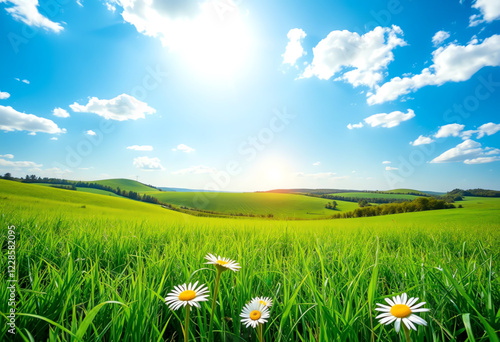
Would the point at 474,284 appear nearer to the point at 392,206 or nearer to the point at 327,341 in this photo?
the point at 327,341

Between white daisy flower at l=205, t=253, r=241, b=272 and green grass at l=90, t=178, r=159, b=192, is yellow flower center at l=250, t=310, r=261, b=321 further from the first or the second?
green grass at l=90, t=178, r=159, b=192

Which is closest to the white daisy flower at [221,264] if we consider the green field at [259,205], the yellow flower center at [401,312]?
the yellow flower center at [401,312]

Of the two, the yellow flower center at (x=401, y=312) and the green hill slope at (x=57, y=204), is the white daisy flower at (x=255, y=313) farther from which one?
the green hill slope at (x=57, y=204)

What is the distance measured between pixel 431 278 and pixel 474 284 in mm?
359

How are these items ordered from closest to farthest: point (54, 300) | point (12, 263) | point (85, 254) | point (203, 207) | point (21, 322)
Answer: point (21, 322), point (54, 300), point (12, 263), point (85, 254), point (203, 207)

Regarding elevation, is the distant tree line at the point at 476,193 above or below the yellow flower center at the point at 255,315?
above

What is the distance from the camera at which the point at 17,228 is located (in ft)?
9.98

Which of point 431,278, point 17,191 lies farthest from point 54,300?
point 17,191

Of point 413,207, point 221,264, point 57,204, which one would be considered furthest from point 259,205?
point 221,264

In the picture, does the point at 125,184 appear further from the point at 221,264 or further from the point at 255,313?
the point at 255,313

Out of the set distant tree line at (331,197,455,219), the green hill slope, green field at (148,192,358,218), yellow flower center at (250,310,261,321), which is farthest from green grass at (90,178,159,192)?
yellow flower center at (250,310,261,321)

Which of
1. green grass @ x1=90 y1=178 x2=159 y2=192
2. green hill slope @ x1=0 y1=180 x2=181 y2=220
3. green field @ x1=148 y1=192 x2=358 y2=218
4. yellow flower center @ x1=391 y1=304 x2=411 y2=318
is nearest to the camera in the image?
yellow flower center @ x1=391 y1=304 x2=411 y2=318

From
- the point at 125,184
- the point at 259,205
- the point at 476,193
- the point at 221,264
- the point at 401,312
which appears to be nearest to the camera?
the point at 401,312

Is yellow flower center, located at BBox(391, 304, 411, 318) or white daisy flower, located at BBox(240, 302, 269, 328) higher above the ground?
yellow flower center, located at BBox(391, 304, 411, 318)
